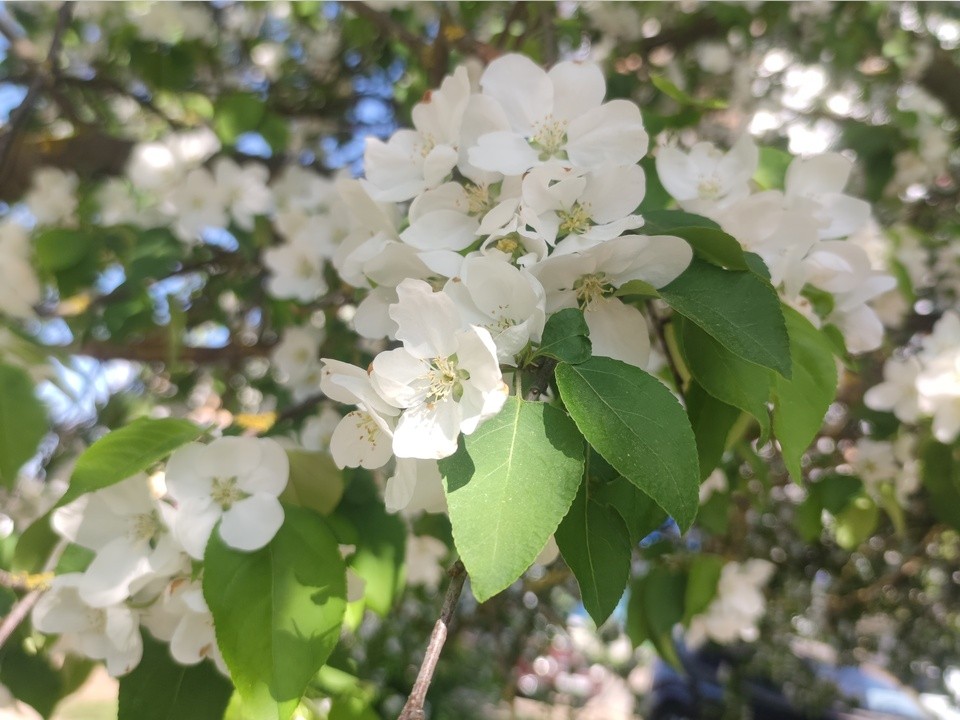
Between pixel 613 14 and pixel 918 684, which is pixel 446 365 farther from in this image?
pixel 918 684

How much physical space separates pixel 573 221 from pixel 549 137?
13 cm

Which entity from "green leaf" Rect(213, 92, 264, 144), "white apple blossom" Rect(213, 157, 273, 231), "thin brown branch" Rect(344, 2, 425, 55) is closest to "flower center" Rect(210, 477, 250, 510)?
"thin brown branch" Rect(344, 2, 425, 55)

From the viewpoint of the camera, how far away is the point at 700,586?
1227 mm

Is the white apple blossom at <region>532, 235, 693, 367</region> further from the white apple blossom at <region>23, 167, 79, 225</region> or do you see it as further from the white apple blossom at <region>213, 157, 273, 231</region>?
the white apple blossom at <region>23, 167, 79, 225</region>

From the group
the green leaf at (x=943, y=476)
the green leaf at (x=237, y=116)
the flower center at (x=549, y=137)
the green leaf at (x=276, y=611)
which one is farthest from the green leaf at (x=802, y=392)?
the green leaf at (x=237, y=116)

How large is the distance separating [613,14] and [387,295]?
1609 mm

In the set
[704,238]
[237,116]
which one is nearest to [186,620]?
[704,238]

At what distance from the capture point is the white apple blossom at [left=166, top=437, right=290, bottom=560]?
64 centimetres

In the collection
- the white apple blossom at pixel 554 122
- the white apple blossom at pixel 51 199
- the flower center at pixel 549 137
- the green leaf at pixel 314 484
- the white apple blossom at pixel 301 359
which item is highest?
the white apple blossom at pixel 554 122

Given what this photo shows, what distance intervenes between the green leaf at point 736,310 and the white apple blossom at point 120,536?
0.47m

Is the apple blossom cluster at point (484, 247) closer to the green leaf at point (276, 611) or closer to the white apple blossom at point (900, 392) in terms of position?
the green leaf at point (276, 611)

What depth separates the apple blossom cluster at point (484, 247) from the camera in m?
0.50

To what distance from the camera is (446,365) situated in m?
0.51

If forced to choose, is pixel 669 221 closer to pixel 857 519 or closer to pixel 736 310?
pixel 736 310
